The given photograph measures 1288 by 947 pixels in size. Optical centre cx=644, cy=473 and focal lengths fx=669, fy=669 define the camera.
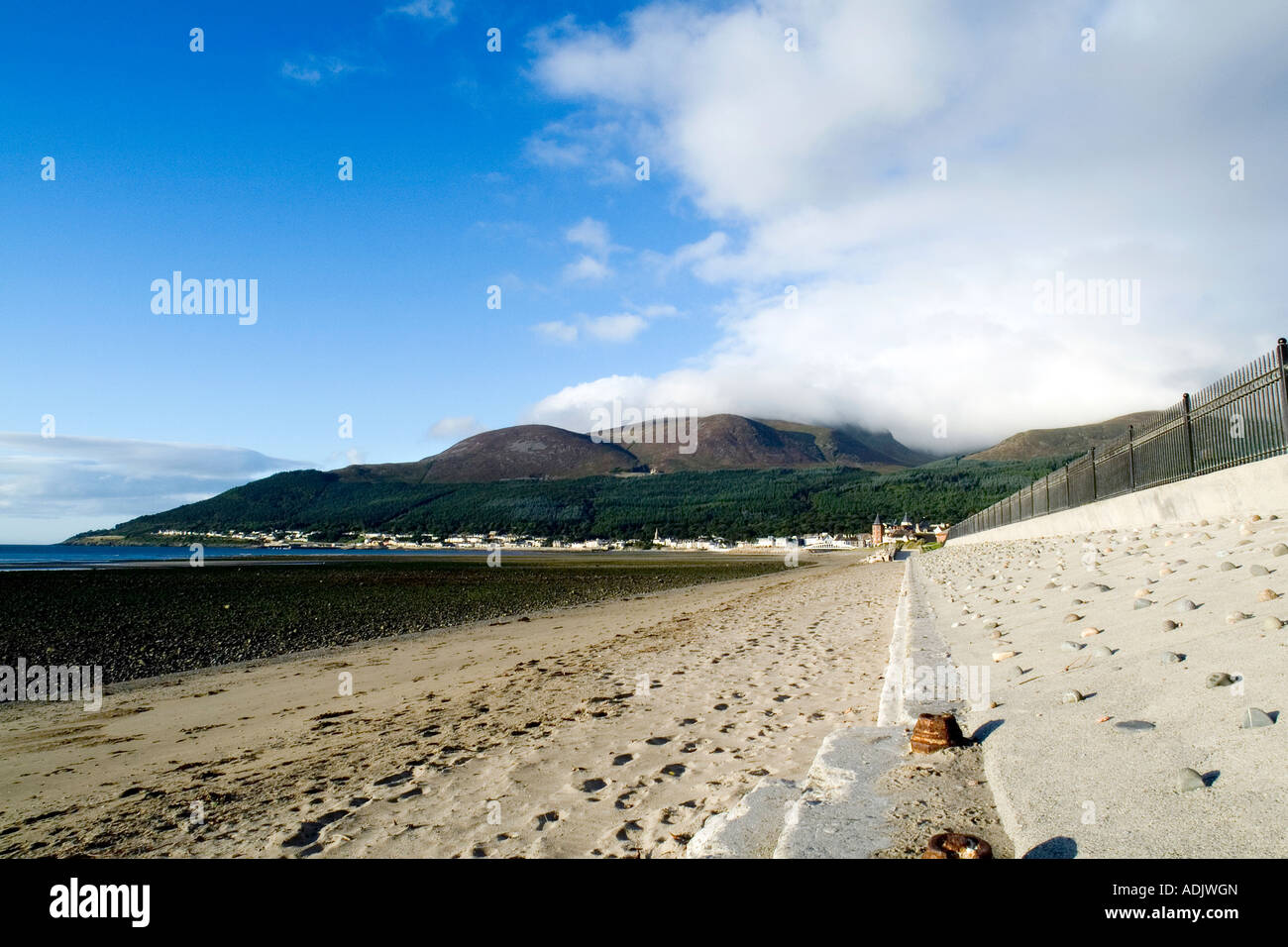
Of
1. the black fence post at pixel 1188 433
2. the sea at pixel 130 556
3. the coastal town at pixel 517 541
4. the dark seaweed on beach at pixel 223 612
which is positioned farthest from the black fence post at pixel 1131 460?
the coastal town at pixel 517 541

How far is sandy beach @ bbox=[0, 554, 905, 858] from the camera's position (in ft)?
14.8

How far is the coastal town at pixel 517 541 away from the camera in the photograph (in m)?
148

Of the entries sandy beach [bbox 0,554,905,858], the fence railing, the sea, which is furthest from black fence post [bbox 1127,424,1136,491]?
the sea

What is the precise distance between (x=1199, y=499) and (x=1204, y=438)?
1457mm

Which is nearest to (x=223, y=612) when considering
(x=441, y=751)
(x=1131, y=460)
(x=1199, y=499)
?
(x=441, y=751)

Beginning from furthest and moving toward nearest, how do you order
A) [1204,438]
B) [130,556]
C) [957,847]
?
1. [130,556]
2. [1204,438]
3. [957,847]

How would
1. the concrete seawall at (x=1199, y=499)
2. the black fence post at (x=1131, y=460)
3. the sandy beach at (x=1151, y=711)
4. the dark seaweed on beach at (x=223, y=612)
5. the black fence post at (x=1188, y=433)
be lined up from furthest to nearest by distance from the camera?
the dark seaweed on beach at (x=223, y=612) < the black fence post at (x=1131, y=460) < the black fence post at (x=1188, y=433) < the concrete seawall at (x=1199, y=499) < the sandy beach at (x=1151, y=711)

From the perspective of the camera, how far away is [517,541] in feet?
592

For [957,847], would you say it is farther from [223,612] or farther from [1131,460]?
[223,612]

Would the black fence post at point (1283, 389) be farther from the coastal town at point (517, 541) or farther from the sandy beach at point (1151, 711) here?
the coastal town at point (517, 541)

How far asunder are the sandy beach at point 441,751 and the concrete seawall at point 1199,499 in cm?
508

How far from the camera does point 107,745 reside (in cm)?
798

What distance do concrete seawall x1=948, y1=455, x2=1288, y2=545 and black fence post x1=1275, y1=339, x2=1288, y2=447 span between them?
43 centimetres
